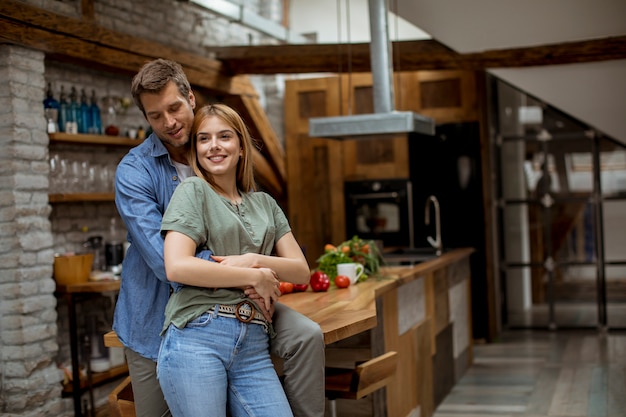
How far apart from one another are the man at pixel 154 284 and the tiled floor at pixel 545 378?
3.46m

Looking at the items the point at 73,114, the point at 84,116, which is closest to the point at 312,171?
the point at 84,116

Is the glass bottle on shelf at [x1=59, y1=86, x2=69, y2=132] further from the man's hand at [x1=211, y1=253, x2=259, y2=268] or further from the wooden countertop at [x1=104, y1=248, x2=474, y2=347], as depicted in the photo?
the man's hand at [x1=211, y1=253, x2=259, y2=268]

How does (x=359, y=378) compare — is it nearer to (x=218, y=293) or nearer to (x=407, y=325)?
(x=218, y=293)

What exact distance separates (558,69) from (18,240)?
5063 millimetres

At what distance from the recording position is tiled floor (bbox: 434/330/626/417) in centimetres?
606

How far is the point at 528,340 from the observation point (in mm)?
8828

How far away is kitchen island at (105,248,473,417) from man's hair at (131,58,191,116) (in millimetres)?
1007

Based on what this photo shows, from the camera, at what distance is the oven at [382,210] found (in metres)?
8.94

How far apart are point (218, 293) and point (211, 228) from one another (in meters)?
0.21

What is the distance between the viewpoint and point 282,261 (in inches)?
108

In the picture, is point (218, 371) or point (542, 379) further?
point (542, 379)

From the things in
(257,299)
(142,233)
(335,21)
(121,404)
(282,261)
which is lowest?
(121,404)

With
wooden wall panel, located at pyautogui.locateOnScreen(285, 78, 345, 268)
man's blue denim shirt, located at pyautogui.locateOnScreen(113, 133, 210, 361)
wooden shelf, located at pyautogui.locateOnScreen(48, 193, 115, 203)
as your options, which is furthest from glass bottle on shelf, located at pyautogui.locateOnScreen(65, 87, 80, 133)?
man's blue denim shirt, located at pyautogui.locateOnScreen(113, 133, 210, 361)

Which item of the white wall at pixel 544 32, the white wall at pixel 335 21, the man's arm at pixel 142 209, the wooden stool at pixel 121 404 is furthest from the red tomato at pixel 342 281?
the white wall at pixel 335 21
